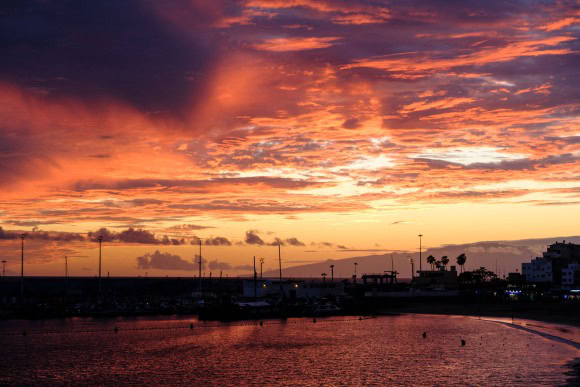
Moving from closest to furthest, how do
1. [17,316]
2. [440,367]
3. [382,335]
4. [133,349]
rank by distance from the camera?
[440,367] < [133,349] < [382,335] < [17,316]

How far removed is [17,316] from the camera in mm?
190750

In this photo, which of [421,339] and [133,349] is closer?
[133,349]

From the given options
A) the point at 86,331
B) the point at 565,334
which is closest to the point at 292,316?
the point at 86,331

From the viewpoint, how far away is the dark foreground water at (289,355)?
80938 millimetres

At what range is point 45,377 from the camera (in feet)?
278

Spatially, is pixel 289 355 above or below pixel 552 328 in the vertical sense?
below

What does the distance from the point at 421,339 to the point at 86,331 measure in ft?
249

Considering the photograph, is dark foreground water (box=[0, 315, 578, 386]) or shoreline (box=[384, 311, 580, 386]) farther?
dark foreground water (box=[0, 315, 578, 386])

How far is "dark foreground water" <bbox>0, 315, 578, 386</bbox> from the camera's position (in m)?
80.9

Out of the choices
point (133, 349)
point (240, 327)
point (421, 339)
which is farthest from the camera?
point (240, 327)

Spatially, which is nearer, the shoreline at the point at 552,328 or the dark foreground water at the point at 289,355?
the shoreline at the point at 552,328

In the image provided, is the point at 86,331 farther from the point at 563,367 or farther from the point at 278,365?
the point at 563,367

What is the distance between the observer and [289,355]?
102688 millimetres

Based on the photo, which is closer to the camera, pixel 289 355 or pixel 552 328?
pixel 289 355
